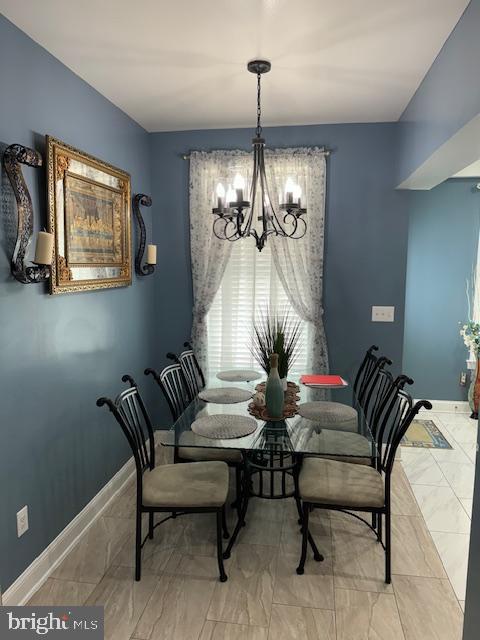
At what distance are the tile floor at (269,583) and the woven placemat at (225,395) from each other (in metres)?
0.76

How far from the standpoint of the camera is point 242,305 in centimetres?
382

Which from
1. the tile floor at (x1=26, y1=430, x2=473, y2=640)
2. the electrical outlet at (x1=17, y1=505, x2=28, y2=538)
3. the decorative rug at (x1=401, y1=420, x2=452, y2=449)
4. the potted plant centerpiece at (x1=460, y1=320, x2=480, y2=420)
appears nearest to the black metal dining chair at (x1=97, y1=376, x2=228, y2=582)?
the tile floor at (x1=26, y1=430, x2=473, y2=640)

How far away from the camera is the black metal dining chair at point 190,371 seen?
3159 millimetres

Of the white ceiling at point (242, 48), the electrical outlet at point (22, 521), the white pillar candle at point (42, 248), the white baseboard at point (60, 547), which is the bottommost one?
the white baseboard at point (60, 547)

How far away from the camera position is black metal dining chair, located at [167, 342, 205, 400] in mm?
3159

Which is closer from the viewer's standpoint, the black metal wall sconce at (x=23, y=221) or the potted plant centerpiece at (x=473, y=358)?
the black metal wall sconce at (x=23, y=221)

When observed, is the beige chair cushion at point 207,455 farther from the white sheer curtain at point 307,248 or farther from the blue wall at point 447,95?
the blue wall at point 447,95

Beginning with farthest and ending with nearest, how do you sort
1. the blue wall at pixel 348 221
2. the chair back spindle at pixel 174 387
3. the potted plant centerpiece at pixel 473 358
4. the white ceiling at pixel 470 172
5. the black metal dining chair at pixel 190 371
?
the potted plant centerpiece at pixel 473 358
the white ceiling at pixel 470 172
the blue wall at pixel 348 221
the black metal dining chair at pixel 190 371
the chair back spindle at pixel 174 387

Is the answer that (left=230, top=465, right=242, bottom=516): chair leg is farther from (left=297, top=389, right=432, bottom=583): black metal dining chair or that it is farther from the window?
the window

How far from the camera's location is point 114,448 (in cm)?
320

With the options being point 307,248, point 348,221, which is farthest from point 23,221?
point 348,221

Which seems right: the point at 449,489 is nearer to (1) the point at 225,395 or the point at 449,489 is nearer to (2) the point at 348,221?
(1) the point at 225,395

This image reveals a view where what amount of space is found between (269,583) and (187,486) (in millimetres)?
625

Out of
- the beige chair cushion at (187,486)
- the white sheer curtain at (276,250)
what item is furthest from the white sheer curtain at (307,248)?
the beige chair cushion at (187,486)
